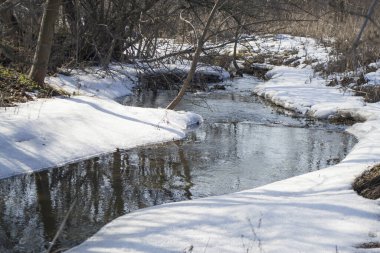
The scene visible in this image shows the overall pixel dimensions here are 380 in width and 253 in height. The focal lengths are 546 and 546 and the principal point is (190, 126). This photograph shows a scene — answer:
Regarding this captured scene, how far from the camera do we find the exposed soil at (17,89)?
9.81m

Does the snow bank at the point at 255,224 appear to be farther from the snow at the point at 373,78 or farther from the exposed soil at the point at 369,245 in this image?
the snow at the point at 373,78

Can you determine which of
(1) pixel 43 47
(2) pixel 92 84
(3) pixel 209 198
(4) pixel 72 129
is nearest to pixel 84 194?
(3) pixel 209 198

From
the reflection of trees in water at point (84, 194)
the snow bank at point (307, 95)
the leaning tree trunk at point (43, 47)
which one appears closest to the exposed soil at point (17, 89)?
the leaning tree trunk at point (43, 47)

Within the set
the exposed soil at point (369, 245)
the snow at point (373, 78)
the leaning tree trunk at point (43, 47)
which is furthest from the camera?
the snow at point (373, 78)

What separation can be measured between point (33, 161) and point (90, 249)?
314 cm

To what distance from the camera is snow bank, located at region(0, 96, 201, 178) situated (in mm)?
7598

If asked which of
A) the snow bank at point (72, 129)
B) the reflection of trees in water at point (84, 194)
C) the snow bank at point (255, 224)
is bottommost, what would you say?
the reflection of trees in water at point (84, 194)

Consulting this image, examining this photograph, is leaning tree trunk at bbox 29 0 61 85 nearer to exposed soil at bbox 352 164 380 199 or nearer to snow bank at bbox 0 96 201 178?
snow bank at bbox 0 96 201 178

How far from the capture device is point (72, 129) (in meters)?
8.78

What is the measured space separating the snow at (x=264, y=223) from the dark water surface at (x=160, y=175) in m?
0.59

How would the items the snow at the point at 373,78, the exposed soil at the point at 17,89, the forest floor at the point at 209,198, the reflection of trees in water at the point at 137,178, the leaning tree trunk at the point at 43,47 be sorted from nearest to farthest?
the forest floor at the point at 209,198 → the reflection of trees in water at the point at 137,178 → the exposed soil at the point at 17,89 → the leaning tree trunk at the point at 43,47 → the snow at the point at 373,78

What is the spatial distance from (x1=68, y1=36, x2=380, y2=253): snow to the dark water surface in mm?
588

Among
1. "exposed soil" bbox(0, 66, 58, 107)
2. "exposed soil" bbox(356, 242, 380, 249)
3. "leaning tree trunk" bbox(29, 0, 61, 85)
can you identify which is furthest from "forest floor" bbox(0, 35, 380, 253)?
"leaning tree trunk" bbox(29, 0, 61, 85)

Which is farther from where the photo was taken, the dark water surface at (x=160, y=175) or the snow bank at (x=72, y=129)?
the snow bank at (x=72, y=129)
